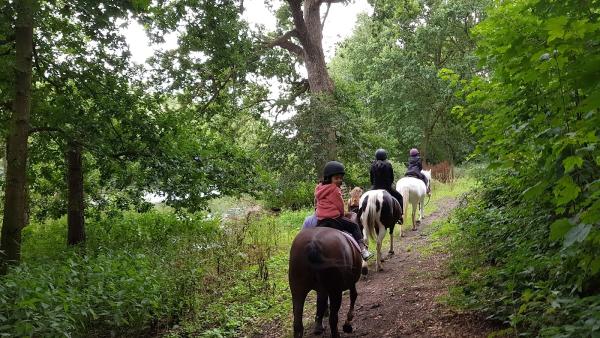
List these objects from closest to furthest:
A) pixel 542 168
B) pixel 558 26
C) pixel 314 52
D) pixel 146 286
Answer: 1. pixel 558 26
2. pixel 542 168
3. pixel 146 286
4. pixel 314 52

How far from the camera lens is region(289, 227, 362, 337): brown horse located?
515 cm

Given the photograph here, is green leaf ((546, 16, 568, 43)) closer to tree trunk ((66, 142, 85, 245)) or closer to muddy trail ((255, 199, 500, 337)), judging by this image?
muddy trail ((255, 199, 500, 337))

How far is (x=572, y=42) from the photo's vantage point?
2.92 meters

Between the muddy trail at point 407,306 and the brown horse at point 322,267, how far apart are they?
0.86 meters

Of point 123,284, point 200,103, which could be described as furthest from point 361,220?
point 200,103

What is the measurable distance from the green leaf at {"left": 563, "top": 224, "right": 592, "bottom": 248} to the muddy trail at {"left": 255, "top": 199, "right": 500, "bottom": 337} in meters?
2.70

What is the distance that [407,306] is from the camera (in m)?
6.38

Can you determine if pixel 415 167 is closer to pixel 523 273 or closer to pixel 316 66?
pixel 316 66

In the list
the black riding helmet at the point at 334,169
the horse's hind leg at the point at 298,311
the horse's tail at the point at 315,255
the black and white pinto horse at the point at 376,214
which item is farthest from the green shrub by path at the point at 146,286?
the black riding helmet at the point at 334,169

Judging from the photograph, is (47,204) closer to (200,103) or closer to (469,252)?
(200,103)

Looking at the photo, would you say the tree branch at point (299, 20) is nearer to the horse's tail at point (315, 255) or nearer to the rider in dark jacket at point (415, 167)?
the rider in dark jacket at point (415, 167)

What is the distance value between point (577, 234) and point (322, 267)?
318 centimetres

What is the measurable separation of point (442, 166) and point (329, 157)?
1488 centimetres

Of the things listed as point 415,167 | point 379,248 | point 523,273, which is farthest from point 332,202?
point 415,167
